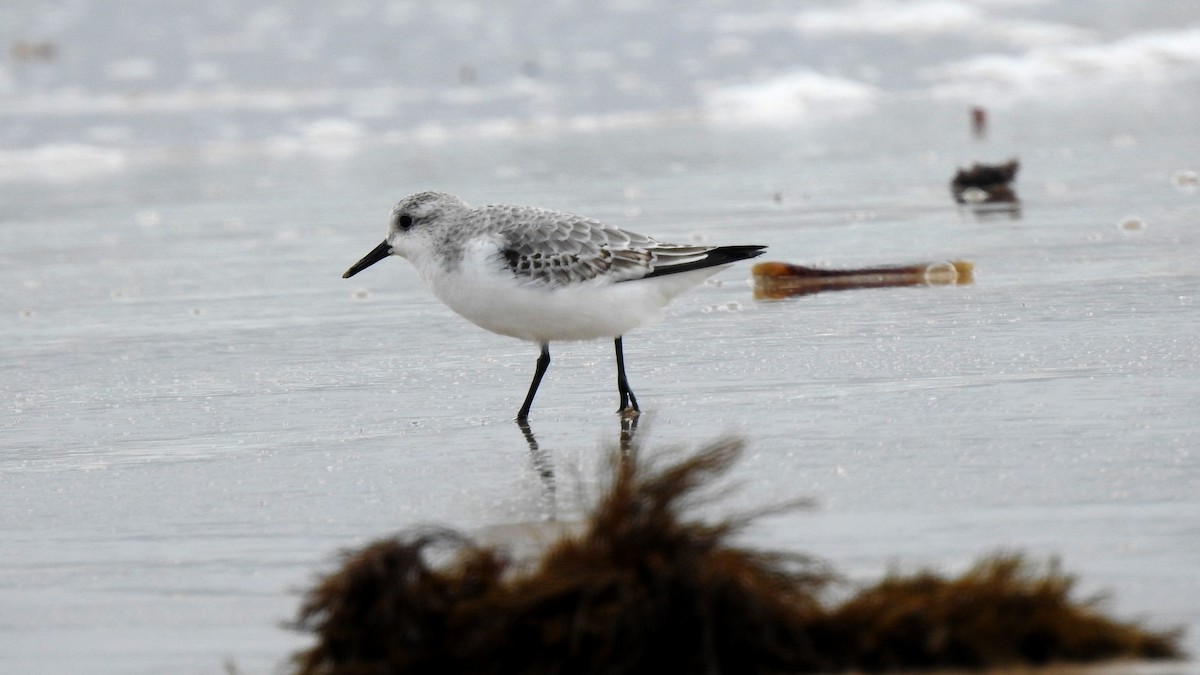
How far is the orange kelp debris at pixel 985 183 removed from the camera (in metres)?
9.73

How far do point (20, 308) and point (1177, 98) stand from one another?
35.6ft

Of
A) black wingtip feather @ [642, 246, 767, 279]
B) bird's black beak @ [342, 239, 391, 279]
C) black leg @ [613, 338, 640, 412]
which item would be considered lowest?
black leg @ [613, 338, 640, 412]

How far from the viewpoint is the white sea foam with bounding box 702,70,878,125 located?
16.2m

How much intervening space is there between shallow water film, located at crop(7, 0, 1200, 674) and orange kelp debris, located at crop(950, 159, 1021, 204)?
0.24m

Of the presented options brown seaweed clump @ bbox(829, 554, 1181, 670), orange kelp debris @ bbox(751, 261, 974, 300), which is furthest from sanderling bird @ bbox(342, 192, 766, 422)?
brown seaweed clump @ bbox(829, 554, 1181, 670)

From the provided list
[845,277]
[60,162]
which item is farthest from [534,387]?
[60,162]

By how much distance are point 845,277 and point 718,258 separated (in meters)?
1.94

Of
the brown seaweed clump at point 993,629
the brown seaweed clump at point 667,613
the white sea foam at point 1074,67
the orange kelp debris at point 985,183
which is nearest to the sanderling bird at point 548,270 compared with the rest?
the brown seaweed clump at point 667,613

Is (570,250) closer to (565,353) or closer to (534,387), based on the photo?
(534,387)

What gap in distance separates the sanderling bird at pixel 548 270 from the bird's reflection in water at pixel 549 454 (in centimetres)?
10

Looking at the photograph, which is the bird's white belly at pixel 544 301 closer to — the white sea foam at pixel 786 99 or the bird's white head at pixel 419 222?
the bird's white head at pixel 419 222

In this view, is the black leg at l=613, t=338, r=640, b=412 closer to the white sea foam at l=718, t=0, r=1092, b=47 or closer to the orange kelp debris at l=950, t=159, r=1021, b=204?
A: the orange kelp debris at l=950, t=159, r=1021, b=204

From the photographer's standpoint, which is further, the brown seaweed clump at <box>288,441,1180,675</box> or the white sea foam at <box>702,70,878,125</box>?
the white sea foam at <box>702,70,878,125</box>

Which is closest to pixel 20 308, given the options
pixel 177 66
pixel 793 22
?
pixel 177 66
